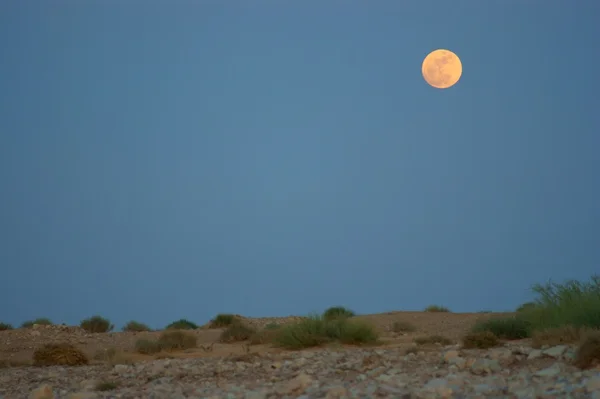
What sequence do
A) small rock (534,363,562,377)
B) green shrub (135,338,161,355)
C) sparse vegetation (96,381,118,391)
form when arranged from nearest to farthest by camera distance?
small rock (534,363,562,377), sparse vegetation (96,381,118,391), green shrub (135,338,161,355)

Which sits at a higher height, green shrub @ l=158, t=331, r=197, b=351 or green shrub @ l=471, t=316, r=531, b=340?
green shrub @ l=158, t=331, r=197, b=351

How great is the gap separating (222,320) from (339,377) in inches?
1052

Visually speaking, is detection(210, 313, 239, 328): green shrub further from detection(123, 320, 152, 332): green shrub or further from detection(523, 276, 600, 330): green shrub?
detection(523, 276, 600, 330): green shrub

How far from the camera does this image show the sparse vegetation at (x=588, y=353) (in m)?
9.73

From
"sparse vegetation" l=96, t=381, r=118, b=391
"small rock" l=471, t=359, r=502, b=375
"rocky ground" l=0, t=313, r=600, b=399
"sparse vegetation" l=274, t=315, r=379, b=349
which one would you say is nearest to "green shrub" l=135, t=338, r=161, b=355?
"sparse vegetation" l=274, t=315, r=379, b=349

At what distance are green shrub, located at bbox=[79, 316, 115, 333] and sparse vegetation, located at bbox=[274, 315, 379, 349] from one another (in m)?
19.7

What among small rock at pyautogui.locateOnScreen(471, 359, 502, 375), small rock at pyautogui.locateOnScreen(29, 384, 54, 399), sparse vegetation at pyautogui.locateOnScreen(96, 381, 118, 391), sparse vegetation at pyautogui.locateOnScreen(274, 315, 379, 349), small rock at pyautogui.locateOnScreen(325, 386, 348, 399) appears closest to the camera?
small rock at pyautogui.locateOnScreen(325, 386, 348, 399)

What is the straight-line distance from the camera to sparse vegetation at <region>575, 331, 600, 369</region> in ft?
31.9

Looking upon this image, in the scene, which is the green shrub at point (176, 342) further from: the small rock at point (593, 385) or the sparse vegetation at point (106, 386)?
the small rock at point (593, 385)

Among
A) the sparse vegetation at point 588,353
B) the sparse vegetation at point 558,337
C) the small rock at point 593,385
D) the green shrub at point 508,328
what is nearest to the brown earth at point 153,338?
the green shrub at point 508,328

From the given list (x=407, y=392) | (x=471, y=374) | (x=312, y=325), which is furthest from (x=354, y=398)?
(x=312, y=325)

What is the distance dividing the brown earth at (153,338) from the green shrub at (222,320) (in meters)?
1.74

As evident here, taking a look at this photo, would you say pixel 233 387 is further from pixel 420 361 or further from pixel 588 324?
pixel 588 324

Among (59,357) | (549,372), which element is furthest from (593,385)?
(59,357)
